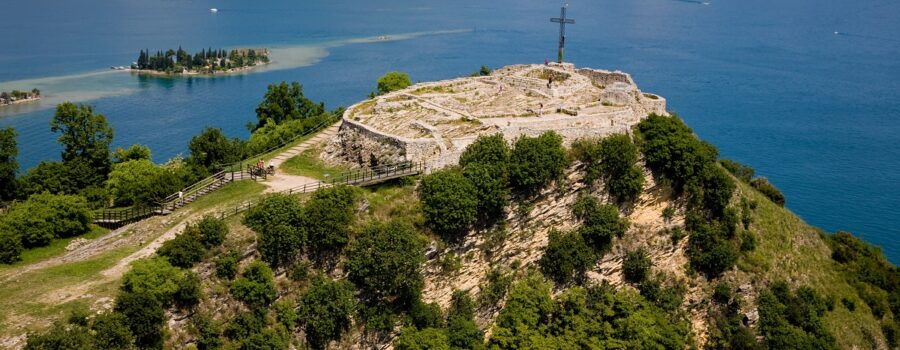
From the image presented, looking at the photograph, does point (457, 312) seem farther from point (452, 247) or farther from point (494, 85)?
point (494, 85)

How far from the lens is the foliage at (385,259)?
121ft

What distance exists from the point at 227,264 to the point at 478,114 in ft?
74.3

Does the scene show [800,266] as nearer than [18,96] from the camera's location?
Yes

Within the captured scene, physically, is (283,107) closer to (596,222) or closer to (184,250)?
(596,222)

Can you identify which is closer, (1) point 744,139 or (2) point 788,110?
(1) point 744,139

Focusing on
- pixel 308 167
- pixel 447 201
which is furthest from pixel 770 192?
pixel 308 167

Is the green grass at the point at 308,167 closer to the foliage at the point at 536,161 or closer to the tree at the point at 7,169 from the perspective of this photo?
the foliage at the point at 536,161

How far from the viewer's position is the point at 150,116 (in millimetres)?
102500

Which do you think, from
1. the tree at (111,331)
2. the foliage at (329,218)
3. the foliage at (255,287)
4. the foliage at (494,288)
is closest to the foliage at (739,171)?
the foliage at (494,288)

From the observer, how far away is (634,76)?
401ft

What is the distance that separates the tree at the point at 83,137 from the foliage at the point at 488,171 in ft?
102

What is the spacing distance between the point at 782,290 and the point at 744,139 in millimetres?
54073

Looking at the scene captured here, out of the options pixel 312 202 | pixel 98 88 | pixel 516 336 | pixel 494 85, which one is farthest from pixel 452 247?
pixel 98 88

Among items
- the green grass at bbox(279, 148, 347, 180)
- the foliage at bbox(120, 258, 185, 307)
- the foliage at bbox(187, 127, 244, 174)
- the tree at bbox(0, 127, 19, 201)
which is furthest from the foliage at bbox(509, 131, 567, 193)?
the tree at bbox(0, 127, 19, 201)
